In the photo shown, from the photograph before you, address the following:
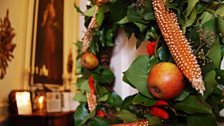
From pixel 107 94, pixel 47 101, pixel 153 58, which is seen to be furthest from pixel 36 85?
pixel 153 58

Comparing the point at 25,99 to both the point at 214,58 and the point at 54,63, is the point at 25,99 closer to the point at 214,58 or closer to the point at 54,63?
the point at 54,63

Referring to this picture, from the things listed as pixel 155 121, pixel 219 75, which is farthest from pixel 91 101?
pixel 219 75

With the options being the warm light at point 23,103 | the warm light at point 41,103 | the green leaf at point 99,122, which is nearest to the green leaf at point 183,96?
the green leaf at point 99,122

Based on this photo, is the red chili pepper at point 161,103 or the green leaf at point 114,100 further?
the green leaf at point 114,100

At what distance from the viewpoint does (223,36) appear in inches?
23.3

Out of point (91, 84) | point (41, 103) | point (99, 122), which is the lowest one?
point (41, 103)

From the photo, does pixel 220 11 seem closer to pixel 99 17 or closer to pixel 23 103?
pixel 99 17

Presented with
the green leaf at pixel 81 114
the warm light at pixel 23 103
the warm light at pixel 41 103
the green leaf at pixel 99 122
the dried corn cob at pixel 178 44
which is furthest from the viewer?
the warm light at pixel 41 103

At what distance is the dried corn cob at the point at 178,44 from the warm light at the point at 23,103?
2.53 m

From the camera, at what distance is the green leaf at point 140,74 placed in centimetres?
60

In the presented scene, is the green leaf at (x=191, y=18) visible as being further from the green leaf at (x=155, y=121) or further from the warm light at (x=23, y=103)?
the warm light at (x=23, y=103)

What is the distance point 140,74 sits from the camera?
0.62m

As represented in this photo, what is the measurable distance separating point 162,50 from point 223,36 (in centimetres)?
14

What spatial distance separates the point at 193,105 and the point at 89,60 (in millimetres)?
479
